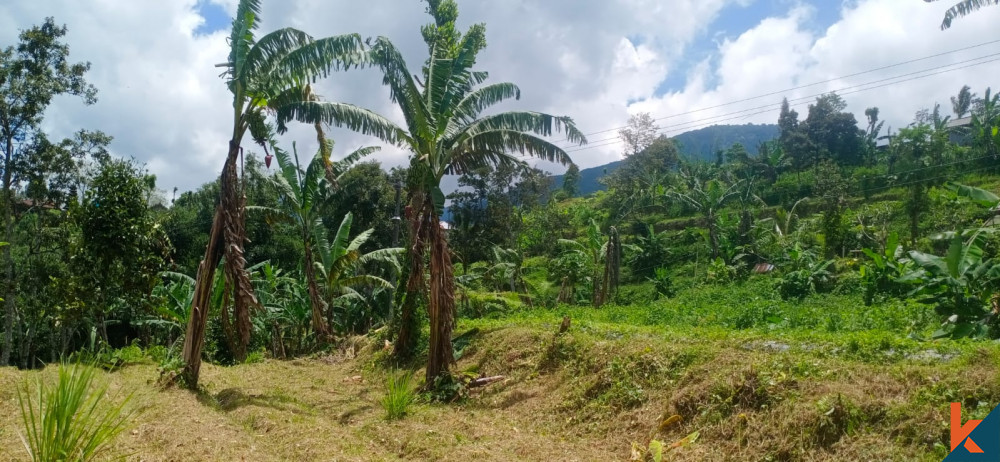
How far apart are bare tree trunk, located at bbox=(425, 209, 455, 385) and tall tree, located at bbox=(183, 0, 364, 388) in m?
2.66

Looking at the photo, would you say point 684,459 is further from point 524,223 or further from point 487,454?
point 524,223

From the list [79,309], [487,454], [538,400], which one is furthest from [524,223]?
[487,454]

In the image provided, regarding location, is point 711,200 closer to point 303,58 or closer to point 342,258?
point 342,258

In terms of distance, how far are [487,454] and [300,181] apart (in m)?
11.4

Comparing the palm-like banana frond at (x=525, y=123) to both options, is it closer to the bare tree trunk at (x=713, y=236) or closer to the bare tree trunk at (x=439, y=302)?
the bare tree trunk at (x=439, y=302)

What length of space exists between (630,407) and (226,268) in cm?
628

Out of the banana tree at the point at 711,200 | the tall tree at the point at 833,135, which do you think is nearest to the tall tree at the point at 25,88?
the banana tree at the point at 711,200

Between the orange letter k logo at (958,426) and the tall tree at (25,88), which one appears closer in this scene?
the orange letter k logo at (958,426)

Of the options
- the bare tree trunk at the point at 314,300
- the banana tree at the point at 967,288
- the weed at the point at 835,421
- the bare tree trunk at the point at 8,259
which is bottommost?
the weed at the point at 835,421

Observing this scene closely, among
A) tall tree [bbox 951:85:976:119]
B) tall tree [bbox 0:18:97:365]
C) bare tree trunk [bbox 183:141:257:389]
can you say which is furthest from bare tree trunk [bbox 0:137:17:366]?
tall tree [bbox 951:85:976:119]

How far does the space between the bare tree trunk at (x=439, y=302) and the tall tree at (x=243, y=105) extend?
266 centimetres

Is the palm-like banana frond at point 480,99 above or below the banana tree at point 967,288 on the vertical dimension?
above

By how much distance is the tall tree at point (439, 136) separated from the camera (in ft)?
31.4

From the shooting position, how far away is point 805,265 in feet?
75.3
